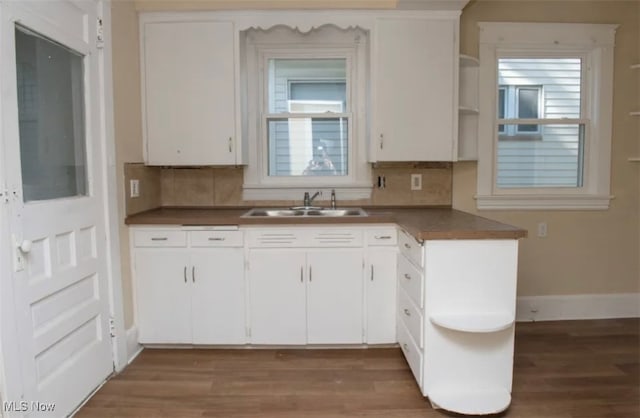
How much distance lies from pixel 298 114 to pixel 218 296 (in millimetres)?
1491

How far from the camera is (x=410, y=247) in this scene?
7.79 feet

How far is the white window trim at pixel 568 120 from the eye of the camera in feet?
10.6

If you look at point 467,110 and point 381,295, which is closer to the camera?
point 381,295

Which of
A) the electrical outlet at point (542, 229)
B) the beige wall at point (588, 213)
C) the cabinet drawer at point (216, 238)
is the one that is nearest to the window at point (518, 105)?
the beige wall at point (588, 213)

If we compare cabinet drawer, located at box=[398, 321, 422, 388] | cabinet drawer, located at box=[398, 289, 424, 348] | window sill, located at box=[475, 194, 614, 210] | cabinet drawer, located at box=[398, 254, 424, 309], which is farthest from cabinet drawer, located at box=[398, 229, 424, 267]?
window sill, located at box=[475, 194, 614, 210]

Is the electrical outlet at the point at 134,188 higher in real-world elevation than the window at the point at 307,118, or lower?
lower

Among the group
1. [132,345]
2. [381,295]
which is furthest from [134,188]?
[381,295]

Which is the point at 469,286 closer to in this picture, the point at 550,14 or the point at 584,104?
the point at 584,104

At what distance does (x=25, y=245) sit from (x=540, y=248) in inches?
132

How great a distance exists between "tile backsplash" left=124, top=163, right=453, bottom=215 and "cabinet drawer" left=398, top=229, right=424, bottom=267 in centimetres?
73

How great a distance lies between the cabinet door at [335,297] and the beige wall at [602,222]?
3.70 feet

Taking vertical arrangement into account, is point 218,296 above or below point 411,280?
below

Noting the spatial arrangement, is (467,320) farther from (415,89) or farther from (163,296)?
(163,296)

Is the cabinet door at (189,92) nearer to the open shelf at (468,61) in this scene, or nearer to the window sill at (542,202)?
the open shelf at (468,61)
